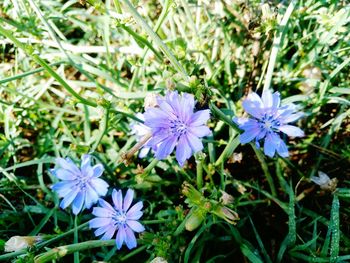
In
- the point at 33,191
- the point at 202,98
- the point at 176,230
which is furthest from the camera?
the point at 33,191

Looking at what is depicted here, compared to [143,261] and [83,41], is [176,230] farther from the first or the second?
[83,41]

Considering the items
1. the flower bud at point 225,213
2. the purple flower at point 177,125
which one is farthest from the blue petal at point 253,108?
the flower bud at point 225,213

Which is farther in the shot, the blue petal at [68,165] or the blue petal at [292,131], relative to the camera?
the blue petal at [68,165]

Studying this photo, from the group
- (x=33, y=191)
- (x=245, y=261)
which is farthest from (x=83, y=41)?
(x=245, y=261)

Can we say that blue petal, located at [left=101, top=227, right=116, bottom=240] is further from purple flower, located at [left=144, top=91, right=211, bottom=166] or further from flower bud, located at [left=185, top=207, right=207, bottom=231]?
purple flower, located at [left=144, top=91, right=211, bottom=166]

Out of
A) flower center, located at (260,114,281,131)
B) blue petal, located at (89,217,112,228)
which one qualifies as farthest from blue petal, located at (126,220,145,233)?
flower center, located at (260,114,281,131)

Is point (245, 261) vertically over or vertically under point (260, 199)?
under

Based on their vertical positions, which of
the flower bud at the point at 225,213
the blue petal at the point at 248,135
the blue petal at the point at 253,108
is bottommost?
the flower bud at the point at 225,213

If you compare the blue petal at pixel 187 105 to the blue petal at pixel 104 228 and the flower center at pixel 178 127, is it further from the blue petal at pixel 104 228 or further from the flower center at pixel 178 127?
the blue petal at pixel 104 228
